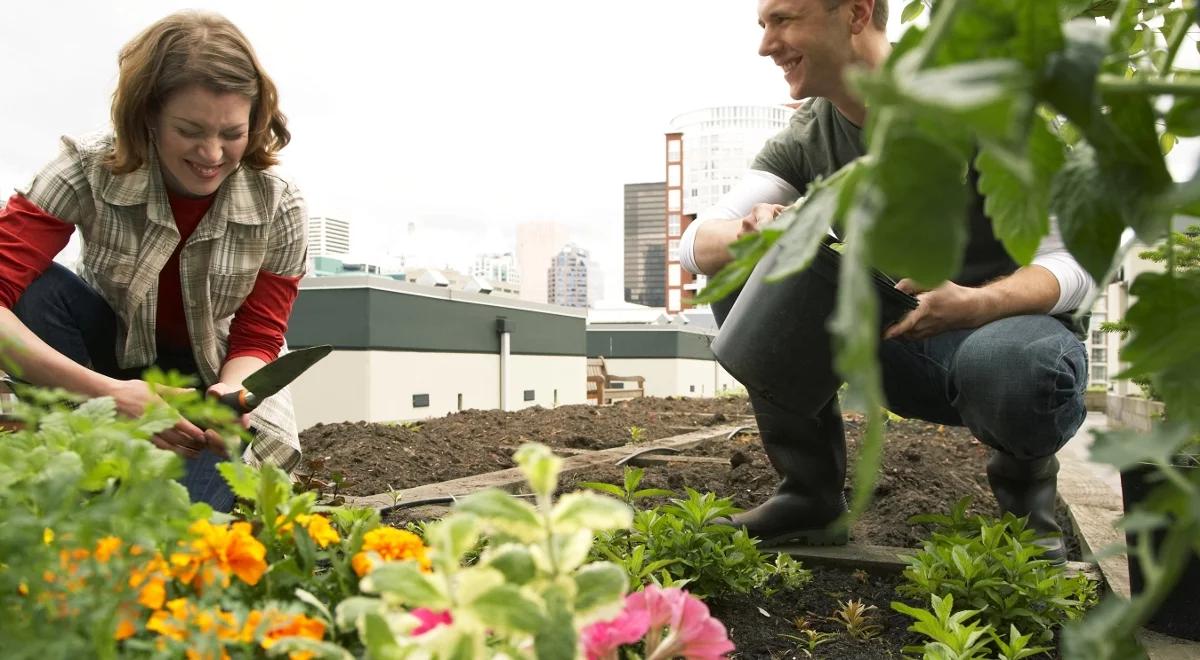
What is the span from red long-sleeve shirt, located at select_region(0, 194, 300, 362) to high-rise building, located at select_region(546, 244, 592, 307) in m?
48.2

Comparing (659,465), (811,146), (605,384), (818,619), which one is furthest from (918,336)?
(605,384)

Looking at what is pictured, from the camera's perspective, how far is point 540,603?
51 cm

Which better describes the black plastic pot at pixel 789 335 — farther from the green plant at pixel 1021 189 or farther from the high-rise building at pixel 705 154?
the high-rise building at pixel 705 154

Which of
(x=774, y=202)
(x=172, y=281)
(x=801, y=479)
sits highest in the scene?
(x=774, y=202)

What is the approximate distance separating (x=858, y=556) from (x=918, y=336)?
0.57 meters

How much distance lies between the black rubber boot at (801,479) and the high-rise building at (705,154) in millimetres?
19943

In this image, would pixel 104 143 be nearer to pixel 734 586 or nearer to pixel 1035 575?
pixel 734 586

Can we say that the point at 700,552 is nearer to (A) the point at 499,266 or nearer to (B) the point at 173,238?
(B) the point at 173,238

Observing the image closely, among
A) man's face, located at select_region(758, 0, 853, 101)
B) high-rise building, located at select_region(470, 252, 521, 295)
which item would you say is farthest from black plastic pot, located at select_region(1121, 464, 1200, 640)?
high-rise building, located at select_region(470, 252, 521, 295)

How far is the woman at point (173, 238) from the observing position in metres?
2.01

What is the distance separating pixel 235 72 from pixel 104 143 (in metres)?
0.45

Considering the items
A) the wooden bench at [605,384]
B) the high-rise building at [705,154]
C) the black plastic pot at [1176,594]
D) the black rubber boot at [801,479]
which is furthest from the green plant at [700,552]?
the high-rise building at [705,154]

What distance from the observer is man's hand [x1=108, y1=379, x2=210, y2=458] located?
163 centimetres

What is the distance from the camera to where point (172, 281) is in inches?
92.0
